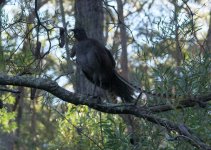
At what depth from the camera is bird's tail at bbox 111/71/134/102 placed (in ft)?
17.0

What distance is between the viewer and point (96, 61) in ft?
19.5

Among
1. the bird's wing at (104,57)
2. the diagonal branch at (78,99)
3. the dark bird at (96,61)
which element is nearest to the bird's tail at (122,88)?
the dark bird at (96,61)

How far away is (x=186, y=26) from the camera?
4.89 meters

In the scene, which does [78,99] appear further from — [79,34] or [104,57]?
[79,34]

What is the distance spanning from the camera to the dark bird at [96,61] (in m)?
5.59

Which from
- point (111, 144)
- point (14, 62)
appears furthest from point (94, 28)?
point (111, 144)

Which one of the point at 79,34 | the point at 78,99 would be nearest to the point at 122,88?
the point at 78,99

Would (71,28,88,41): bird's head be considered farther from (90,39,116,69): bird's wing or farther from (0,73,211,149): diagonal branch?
(0,73,211,149): diagonal branch

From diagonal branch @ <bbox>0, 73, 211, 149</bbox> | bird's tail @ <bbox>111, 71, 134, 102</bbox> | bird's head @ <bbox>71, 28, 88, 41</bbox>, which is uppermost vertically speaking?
bird's head @ <bbox>71, 28, 88, 41</bbox>

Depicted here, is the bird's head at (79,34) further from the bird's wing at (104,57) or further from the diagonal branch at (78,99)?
the diagonal branch at (78,99)

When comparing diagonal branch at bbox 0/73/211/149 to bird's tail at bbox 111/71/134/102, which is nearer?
diagonal branch at bbox 0/73/211/149

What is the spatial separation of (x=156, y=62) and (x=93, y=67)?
125cm

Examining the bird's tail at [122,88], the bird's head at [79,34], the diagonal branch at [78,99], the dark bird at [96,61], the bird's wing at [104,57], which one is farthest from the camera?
the bird's head at [79,34]

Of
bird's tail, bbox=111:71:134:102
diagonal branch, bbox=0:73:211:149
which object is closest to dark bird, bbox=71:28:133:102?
bird's tail, bbox=111:71:134:102
